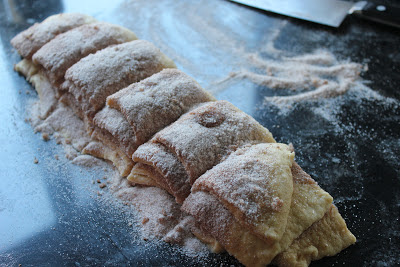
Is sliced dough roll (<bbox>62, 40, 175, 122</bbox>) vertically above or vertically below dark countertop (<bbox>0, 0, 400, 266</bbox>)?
above

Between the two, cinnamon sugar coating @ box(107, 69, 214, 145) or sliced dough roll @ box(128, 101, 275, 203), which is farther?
cinnamon sugar coating @ box(107, 69, 214, 145)

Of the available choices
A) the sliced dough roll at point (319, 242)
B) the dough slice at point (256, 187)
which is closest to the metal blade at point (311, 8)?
the dough slice at point (256, 187)

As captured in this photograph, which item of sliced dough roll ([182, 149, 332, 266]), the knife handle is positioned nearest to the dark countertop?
the knife handle

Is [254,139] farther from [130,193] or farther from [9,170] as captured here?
[9,170]

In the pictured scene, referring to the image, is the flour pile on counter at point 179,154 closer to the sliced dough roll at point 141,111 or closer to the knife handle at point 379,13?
the sliced dough roll at point 141,111

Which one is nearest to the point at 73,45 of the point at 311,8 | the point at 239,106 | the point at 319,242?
the point at 239,106

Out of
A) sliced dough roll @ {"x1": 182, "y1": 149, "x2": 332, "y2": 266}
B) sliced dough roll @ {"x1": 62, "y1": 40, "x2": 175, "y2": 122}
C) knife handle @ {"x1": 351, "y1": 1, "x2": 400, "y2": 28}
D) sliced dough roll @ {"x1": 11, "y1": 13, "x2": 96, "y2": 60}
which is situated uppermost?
sliced dough roll @ {"x1": 11, "y1": 13, "x2": 96, "y2": 60}

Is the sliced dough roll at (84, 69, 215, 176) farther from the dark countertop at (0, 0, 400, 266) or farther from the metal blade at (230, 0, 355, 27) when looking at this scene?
the metal blade at (230, 0, 355, 27)
